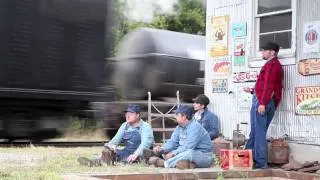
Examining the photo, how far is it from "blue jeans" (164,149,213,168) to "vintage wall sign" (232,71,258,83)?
63.0 inches

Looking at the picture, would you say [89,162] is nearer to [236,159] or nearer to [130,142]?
[130,142]

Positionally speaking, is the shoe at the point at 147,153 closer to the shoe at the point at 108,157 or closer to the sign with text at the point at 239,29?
the shoe at the point at 108,157

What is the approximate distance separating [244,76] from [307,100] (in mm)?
1293

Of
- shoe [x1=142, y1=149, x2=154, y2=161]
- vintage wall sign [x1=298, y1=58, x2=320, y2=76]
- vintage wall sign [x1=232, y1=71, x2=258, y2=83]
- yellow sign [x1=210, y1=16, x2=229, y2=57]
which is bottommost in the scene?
shoe [x1=142, y1=149, x2=154, y2=161]

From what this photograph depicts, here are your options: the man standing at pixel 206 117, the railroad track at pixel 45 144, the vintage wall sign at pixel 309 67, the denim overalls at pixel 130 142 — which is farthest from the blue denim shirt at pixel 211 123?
the railroad track at pixel 45 144

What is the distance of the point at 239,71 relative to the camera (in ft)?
30.6

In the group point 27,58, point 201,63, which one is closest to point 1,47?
point 27,58

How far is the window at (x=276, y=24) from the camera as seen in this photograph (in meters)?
8.61

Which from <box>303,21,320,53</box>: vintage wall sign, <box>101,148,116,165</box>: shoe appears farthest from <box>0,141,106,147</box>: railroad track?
<box>303,21,320,53</box>: vintage wall sign

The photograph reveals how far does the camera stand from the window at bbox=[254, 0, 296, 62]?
861 centimetres

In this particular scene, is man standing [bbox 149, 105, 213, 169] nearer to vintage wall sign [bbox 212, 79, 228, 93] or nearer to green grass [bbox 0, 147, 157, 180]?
green grass [bbox 0, 147, 157, 180]

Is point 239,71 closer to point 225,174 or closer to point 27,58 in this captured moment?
point 225,174

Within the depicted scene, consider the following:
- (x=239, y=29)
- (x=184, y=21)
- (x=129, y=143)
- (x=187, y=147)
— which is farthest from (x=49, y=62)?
(x=184, y=21)

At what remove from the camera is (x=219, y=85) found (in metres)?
9.73
